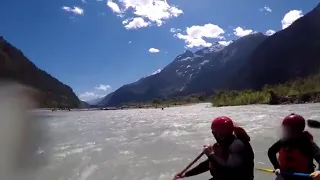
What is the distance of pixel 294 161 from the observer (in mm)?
6008

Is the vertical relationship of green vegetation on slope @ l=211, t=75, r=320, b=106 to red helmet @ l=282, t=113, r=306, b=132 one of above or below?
→ above

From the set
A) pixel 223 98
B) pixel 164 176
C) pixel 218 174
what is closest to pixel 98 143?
pixel 164 176

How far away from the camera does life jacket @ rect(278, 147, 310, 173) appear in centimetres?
593

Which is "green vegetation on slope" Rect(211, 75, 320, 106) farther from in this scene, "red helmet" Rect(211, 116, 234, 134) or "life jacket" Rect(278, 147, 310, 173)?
"red helmet" Rect(211, 116, 234, 134)

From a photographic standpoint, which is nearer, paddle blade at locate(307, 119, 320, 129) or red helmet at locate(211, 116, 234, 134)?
red helmet at locate(211, 116, 234, 134)

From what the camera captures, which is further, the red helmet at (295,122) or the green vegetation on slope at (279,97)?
the green vegetation on slope at (279,97)

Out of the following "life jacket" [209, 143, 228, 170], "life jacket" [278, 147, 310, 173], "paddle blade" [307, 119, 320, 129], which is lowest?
"life jacket" [278, 147, 310, 173]

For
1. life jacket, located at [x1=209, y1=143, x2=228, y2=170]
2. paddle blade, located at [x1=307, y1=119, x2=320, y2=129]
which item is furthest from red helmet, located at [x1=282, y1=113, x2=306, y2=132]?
life jacket, located at [x1=209, y1=143, x2=228, y2=170]

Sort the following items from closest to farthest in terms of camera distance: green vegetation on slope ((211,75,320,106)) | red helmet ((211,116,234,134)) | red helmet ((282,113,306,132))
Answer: red helmet ((211,116,234,134))
red helmet ((282,113,306,132))
green vegetation on slope ((211,75,320,106))

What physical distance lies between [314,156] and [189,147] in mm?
16346

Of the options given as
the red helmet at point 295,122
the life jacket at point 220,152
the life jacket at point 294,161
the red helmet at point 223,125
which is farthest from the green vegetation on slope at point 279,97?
the red helmet at point 223,125

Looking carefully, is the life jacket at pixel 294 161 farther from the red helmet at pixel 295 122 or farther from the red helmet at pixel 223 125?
the red helmet at pixel 223 125

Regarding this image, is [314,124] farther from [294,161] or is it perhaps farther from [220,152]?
[220,152]

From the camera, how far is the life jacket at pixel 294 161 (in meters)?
5.93
